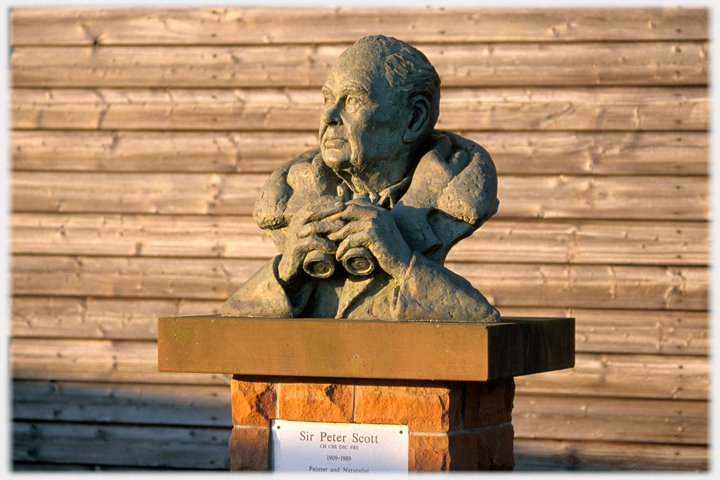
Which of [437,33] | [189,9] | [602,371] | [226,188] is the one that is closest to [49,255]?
[226,188]

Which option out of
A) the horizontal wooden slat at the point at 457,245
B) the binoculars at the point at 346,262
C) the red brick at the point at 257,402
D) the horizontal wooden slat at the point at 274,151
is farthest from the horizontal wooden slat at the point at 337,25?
the red brick at the point at 257,402

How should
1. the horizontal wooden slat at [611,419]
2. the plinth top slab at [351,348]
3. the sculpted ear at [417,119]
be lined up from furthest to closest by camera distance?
the horizontal wooden slat at [611,419], the sculpted ear at [417,119], the plinth top slab at [351,348]

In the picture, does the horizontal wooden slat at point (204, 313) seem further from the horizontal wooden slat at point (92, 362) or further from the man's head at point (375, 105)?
the man's head at point (375, 105)

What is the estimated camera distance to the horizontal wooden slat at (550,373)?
448cm

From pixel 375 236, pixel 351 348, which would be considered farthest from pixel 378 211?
pixel 351 348

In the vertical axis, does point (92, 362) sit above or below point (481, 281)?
below

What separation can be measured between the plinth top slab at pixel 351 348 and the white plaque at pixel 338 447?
23 cm

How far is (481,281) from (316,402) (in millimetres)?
1949

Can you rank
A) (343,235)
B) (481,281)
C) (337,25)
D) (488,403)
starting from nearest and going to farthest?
(343,235)
(488,403)
(481,281)
(337,25)

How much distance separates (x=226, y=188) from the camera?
4.84 m

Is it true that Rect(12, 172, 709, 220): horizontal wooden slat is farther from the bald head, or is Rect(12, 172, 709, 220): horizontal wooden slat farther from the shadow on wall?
the bald head

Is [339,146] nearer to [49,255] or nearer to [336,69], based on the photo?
[336,69]

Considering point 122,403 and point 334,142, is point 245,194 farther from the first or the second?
point 334,142

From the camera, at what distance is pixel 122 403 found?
193 inches
